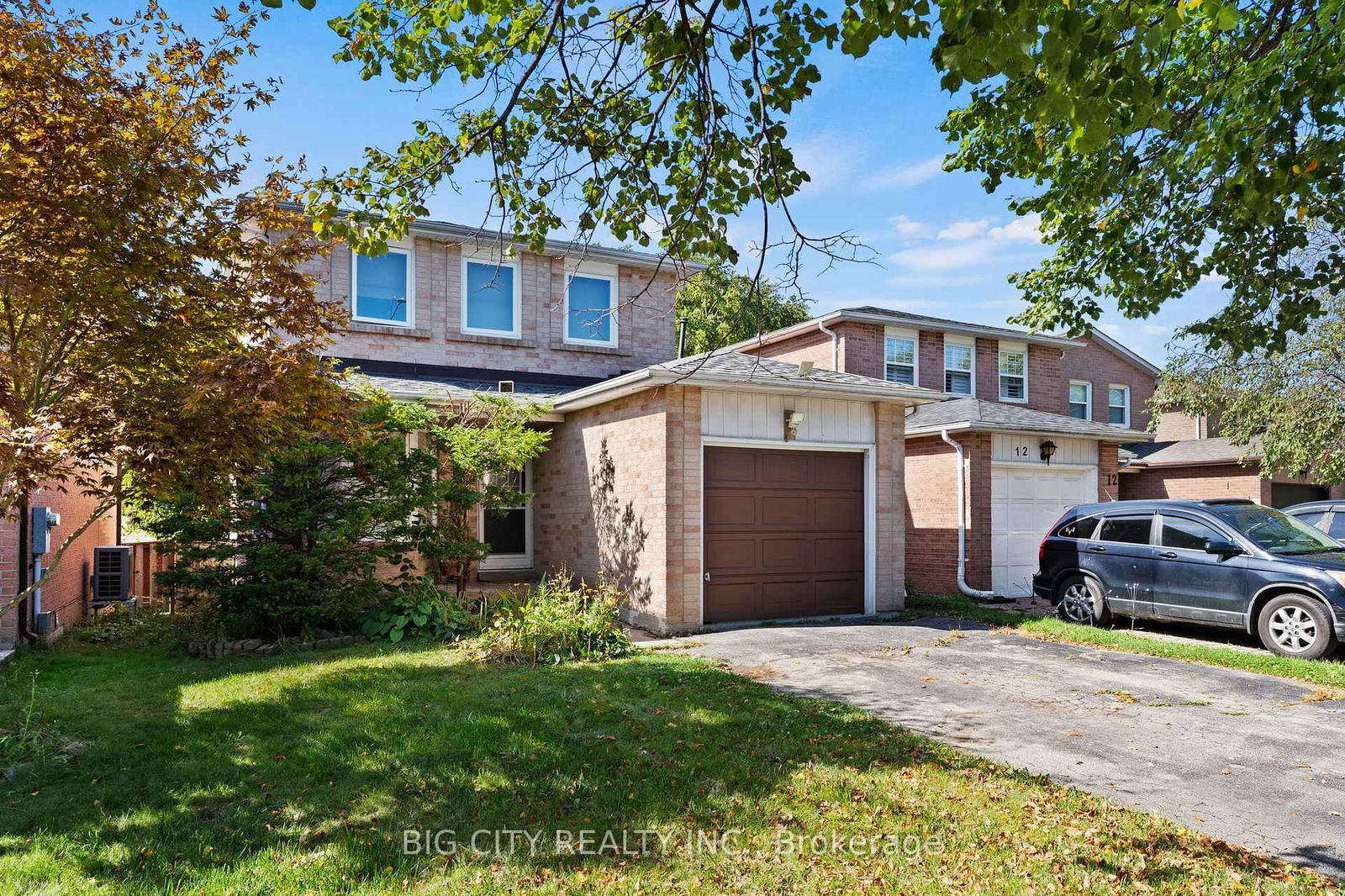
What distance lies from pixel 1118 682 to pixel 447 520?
814 cm

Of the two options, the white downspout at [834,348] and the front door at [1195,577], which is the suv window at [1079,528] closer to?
the front door at [1195,577]

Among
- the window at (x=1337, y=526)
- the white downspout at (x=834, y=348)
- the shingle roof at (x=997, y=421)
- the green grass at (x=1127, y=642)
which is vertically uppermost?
the white downspout at (x=834, y=348)

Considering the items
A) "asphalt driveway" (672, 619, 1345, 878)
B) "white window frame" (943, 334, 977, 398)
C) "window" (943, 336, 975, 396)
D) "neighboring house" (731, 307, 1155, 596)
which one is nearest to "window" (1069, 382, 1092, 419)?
"white window frame" (943, 334, 977, 398)

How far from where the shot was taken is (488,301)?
595 inches

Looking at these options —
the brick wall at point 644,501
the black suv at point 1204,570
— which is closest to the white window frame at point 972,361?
the black suv at point 1204,570

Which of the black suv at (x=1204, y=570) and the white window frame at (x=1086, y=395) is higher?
the white window frame at (x=1086, y=395)

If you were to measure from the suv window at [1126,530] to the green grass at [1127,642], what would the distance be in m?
1.25

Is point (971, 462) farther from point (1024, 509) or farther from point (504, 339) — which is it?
point (504, 339)

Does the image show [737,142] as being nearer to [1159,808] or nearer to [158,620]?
[1159,808]

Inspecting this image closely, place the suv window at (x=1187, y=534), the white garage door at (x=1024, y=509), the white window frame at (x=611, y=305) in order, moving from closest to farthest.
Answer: the suv window at (x=1187, y=534)
the white garage door at (x=1024, y=509)
the white window frame at (x=611, y=305)

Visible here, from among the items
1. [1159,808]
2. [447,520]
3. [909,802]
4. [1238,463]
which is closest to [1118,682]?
[1159,808]

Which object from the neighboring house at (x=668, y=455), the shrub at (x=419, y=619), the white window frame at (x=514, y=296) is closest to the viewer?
the shrub at (x=419, y=619)

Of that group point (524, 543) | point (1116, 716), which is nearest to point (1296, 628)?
point (1116, 716)

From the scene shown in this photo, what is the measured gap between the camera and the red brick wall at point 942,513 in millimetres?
14281
